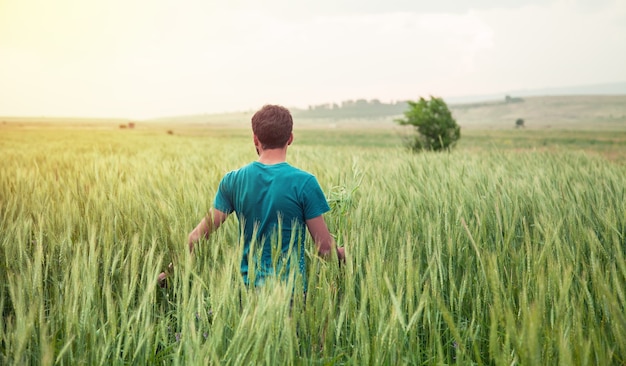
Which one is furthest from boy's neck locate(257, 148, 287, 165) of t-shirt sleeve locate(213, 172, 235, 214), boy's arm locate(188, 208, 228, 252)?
boy's arm locate(188, 208, 228, 252)

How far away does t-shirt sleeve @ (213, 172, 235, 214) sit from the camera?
218 cm

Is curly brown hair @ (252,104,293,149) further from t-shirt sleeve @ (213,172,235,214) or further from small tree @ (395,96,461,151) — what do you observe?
small tree @ (395,96,461,151)

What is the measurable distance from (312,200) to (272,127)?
0.35 meters

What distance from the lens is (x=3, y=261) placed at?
2164 mm

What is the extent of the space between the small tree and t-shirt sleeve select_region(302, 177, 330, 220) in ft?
36.2

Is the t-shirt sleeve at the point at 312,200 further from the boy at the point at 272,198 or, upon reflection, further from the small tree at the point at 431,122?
the small tree at the point at 431,122

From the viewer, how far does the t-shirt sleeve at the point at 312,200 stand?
2.06 meters

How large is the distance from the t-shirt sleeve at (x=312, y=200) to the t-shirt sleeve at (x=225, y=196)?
0.35m

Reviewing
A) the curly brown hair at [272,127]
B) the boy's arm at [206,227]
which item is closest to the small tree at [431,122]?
the curly brown hair at [272,127]

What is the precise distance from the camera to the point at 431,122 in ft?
42.0

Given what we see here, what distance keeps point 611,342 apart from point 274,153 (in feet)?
4.48

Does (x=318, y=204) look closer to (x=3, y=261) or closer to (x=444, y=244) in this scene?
(x=444, y=244)

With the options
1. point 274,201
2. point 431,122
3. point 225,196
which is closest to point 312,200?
point 274,201

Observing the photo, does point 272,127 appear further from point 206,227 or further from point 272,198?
point 206,227
